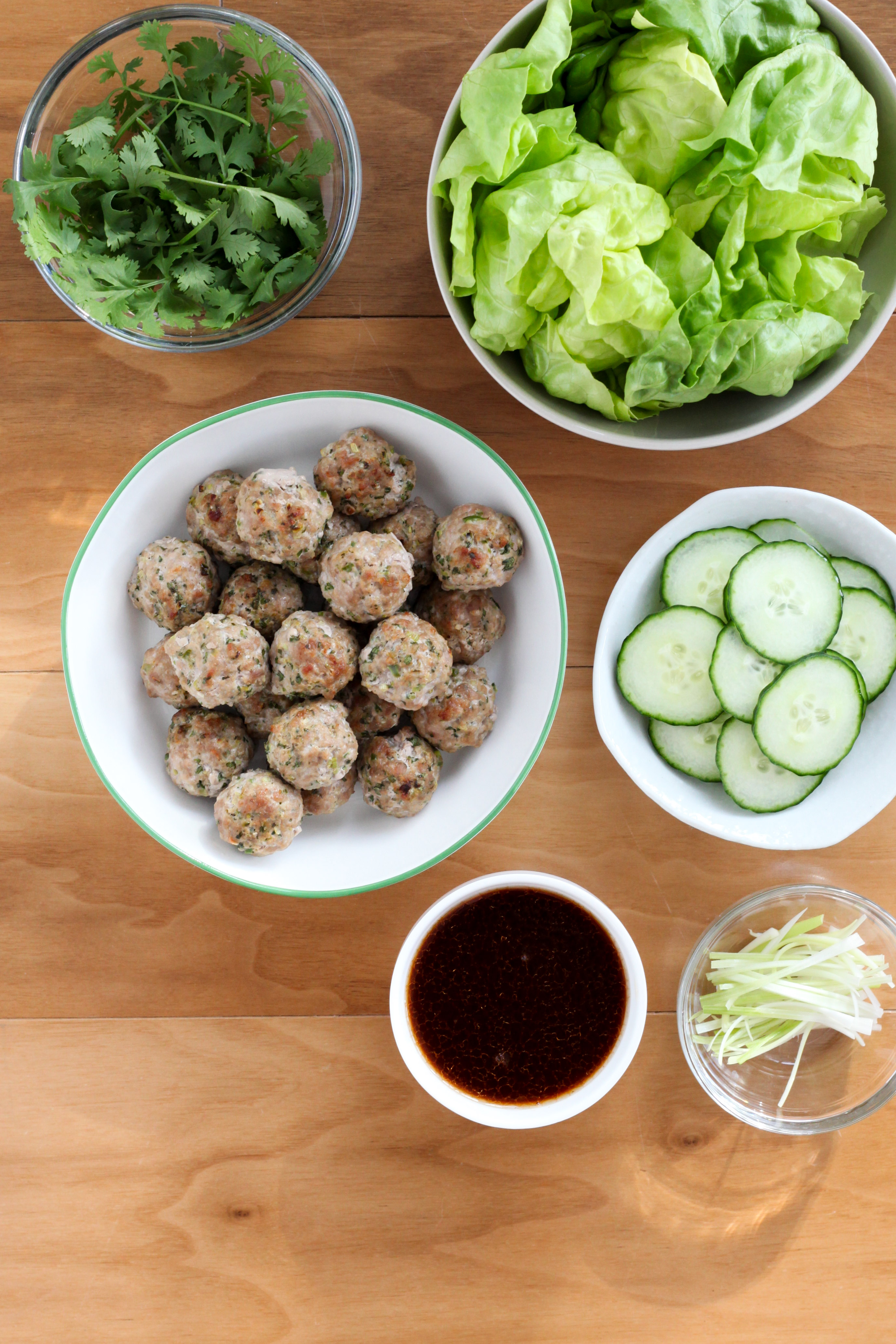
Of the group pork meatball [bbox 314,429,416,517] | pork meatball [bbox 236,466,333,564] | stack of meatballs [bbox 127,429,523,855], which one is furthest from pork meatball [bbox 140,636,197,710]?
pork meatball [bbox 314,429,416,517]

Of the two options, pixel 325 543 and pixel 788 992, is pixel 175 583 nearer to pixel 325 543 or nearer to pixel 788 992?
pixel 325 543

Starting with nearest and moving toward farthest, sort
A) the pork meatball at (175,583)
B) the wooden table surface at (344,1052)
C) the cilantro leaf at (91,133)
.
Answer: the cilantro leaf at (91,133) → the pork meatball at (175,583) → the wooden table surface at (344,1052)

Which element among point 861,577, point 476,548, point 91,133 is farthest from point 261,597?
point 861,577

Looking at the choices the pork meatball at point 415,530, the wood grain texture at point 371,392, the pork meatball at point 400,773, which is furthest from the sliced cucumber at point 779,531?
the pork meatball at point 400,773

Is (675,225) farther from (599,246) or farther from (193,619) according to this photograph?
(193,619)

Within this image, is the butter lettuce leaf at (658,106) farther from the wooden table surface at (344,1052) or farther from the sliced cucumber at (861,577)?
the sliced cucumber at (861,577)

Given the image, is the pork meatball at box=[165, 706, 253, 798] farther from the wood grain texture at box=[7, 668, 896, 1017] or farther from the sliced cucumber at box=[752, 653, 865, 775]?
the sliced cucumber at box=[752, 653, 865, 775]

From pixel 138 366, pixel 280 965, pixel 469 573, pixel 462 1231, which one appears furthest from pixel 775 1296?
pixel 138 366
